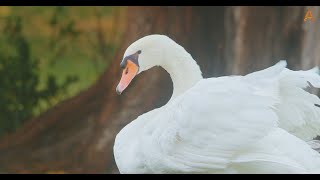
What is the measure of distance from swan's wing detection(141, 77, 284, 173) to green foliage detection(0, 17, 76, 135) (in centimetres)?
183

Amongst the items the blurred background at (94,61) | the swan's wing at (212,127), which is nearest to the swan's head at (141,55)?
the swan's wing at (212,127)

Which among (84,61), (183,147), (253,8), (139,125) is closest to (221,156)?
(183,147)

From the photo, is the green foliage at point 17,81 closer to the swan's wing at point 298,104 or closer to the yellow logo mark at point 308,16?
the yellow logo mark at point 308,16

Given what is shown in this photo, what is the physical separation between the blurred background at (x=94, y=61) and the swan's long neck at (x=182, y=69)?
1054 mm

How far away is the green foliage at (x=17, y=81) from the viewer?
4.64 meters

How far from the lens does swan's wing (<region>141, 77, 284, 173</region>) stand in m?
2.83

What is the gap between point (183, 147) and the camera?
2.89 m

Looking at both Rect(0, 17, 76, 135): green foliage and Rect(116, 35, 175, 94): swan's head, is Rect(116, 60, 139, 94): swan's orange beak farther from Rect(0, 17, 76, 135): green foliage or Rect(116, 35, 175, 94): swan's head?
Rect(0, 17, 76, 135): green foliage

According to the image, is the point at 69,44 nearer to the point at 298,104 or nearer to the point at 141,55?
the point at 141,55

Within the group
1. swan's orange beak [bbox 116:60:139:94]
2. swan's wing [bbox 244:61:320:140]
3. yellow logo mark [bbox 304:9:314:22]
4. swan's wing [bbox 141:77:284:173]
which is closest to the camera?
swan's wing [bbox 141:77:284:173]

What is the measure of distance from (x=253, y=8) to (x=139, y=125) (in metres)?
1.31

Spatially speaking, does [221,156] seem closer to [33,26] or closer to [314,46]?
[314,46]

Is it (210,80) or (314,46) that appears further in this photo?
(314,46)

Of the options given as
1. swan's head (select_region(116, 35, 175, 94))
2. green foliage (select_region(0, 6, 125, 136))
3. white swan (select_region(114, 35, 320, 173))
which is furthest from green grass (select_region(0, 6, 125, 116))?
white swan (select_region(114, 35, 320, 173))
